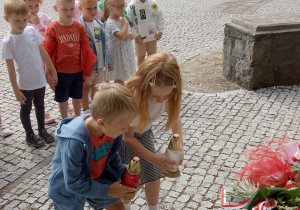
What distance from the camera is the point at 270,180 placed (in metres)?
3.23

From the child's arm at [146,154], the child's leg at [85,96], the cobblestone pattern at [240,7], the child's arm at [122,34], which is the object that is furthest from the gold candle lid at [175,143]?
the cobblestone pattern at [240,7]

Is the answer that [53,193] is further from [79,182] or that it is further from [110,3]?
[110,3]

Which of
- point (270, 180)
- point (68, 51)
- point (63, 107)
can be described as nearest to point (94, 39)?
point (68, 51)

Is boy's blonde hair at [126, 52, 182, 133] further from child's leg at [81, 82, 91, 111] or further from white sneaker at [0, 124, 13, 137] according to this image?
white sneaker at [0, 124, 13, 137]

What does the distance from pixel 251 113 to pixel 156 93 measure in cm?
287

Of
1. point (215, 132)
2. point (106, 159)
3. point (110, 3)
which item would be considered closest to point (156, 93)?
point (106, 159)

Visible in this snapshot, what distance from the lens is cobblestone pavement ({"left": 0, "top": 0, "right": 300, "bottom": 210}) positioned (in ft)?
12.0

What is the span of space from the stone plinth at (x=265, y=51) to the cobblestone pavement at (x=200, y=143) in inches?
7.6

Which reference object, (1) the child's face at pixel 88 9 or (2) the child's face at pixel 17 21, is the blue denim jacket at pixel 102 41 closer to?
(1) the child's face at pixel 88 9

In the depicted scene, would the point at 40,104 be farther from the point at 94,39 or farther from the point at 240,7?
the point at 240,7

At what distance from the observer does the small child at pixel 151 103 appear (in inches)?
101

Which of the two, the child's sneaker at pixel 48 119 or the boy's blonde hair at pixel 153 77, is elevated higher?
the boy's blonde hair at pixel 153 77

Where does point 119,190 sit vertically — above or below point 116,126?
below

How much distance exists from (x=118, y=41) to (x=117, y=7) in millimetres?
437
